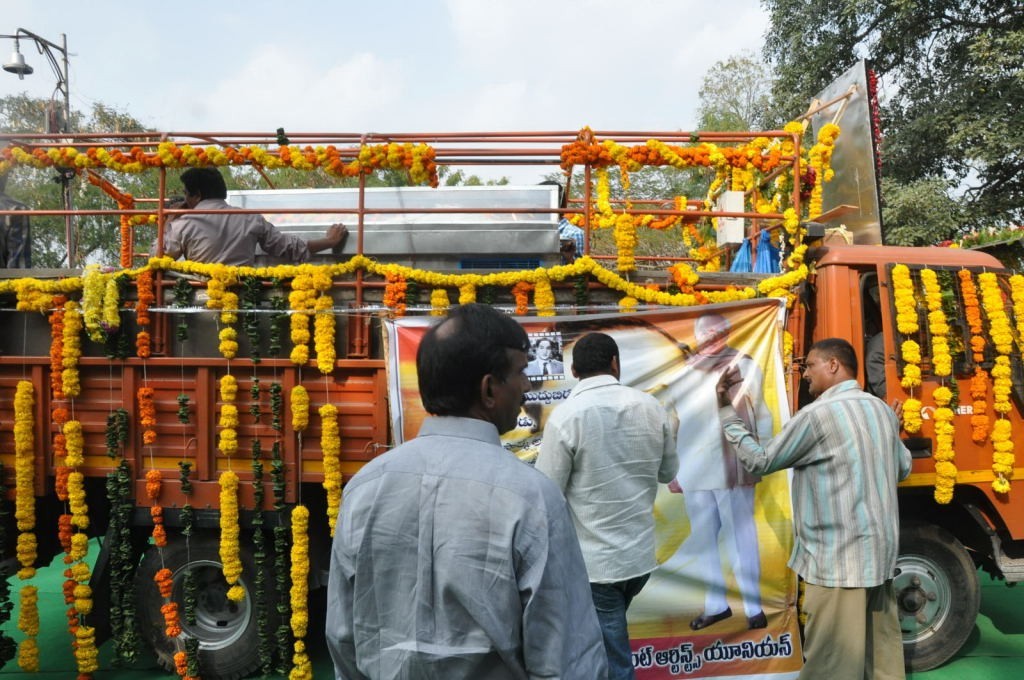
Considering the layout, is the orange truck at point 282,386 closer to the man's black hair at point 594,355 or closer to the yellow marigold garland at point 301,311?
the yellow marigold garland at point 301,311

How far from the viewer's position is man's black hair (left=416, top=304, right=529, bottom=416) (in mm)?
1551

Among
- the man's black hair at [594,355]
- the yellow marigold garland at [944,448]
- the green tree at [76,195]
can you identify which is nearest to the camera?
the man's black hair at [594,355]

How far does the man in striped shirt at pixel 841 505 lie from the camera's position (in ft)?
10.9

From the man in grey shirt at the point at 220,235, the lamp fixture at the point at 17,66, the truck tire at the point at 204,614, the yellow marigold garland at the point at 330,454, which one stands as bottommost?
the truck tire at the point at 204,614

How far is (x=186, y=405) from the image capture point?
4070 mm

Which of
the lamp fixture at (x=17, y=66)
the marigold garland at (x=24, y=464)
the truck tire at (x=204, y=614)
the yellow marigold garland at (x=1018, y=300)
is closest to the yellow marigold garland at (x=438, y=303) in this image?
the truck tire at (x=204, y=614)

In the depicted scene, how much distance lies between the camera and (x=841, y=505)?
333cm

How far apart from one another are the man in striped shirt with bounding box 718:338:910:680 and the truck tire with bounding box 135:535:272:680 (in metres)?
2.93

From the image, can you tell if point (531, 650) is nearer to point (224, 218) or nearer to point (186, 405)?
point (186, 405)

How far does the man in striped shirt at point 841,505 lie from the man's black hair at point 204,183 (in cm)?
351

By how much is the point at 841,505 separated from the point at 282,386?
9.33 ft

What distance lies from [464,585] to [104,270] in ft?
12.0

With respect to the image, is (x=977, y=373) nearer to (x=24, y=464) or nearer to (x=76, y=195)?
(x=24, y=464)

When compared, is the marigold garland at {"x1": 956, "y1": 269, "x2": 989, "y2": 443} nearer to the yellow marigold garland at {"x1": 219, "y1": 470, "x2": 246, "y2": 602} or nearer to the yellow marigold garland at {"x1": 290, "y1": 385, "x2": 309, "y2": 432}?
the yellow marigold garland at {"x1": 290, "y1": 385, "x2": 309, "y2": 432}
